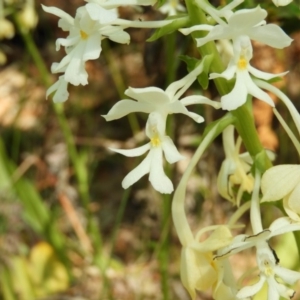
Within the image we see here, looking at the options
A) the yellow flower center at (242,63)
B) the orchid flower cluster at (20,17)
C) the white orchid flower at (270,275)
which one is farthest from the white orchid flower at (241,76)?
the orchid flower cluster at (20,17)

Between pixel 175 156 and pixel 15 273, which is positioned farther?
pixel 15 273

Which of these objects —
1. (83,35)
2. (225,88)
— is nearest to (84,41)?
(83,35)

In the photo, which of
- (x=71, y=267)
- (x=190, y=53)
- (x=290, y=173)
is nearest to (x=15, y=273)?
(x=71, y=267)

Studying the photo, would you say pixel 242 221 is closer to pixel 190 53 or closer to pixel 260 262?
pixel 190 53

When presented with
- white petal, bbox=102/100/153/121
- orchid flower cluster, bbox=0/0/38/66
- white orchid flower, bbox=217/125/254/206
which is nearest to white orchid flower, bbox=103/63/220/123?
white petal, bbox=102/100/153/121

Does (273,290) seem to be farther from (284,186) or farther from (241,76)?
(241,76)

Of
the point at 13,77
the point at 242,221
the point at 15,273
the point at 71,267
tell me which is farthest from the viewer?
the point at 13,77

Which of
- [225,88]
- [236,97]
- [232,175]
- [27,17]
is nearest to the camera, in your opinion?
[236,97]
